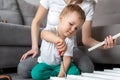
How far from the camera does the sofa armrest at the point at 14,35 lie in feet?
5.27

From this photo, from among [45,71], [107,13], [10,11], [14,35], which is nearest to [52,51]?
[45,71]

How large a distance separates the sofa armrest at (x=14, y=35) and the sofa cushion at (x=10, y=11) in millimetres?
516

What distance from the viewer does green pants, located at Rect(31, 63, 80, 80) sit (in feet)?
3.95

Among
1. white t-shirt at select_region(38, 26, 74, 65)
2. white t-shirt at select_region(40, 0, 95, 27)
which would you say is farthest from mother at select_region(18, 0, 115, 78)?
white t-shirt at select_region(38, 26, 74, 65)

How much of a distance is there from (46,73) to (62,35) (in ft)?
0.76

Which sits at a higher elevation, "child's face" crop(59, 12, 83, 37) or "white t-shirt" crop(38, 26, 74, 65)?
"child's face" crop(59, 12, 83, 37)

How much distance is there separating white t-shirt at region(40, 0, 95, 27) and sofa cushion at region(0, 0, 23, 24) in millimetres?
916

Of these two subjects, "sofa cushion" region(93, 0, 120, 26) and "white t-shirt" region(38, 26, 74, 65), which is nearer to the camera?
"white t-shirt" region(38, 26, 74, 65)

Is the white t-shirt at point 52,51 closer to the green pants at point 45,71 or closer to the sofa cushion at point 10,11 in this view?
the green pants at point 45,71

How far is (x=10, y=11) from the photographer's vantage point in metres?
2.31

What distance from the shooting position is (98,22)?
2.01 m

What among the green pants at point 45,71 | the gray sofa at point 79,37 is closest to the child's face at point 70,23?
the green pants at point 45,71

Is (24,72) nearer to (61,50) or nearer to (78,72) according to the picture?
(78,72)

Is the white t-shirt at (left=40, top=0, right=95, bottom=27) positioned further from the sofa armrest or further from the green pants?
the sofa armrest
